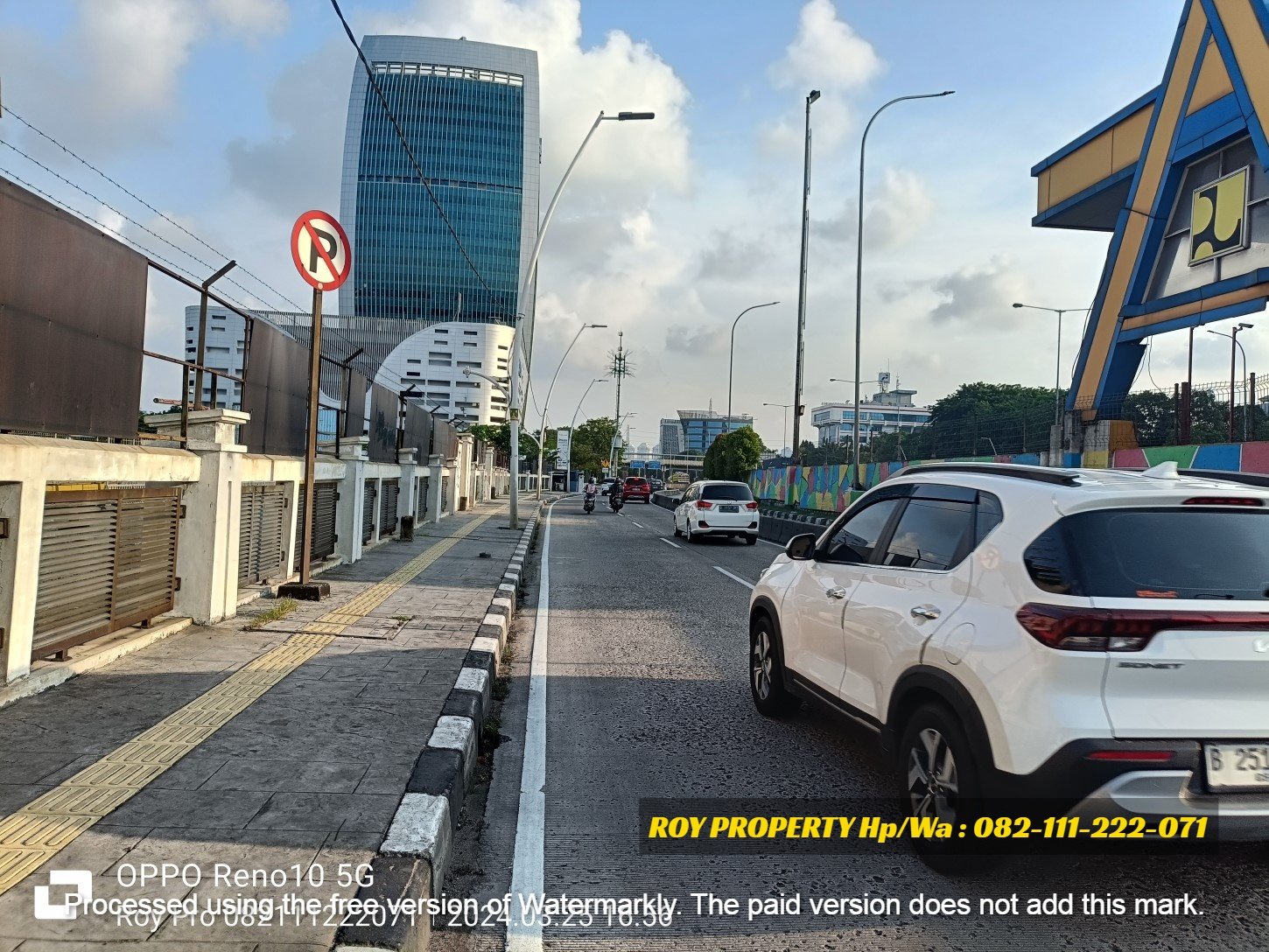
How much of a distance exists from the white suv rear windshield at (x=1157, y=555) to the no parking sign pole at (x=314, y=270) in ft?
23.6

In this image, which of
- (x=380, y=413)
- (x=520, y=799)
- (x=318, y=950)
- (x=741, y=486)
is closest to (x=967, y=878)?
(x=520, y=799)

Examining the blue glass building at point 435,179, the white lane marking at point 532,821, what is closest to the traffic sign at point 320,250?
the white lane marking at point 532,821

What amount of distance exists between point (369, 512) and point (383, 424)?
189 centimetres

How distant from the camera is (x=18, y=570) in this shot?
512 cm

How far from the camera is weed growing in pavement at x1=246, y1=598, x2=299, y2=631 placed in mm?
8026

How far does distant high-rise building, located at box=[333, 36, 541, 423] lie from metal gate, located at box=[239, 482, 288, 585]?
10438cm

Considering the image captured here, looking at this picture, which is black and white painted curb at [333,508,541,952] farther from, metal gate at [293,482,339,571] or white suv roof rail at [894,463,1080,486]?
metal gate at [293,482,339,571]

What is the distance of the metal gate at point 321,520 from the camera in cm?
1133

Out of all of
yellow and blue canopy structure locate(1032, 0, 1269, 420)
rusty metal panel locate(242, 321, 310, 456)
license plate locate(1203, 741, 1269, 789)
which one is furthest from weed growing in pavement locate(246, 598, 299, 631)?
yellow and blue canopy structure locate(1032, 0, 1269, 420)

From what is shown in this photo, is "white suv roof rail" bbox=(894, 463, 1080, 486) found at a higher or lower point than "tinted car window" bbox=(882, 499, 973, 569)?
higher

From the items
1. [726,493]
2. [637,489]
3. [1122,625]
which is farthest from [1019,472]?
[637,489]

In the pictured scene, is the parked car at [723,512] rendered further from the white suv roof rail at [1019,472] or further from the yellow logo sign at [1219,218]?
the white suv roof rail at [1019,472]

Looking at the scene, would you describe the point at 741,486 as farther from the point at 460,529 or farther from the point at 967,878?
the point at 967,878

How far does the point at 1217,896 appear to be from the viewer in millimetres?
3521
